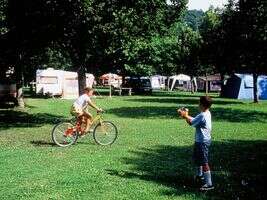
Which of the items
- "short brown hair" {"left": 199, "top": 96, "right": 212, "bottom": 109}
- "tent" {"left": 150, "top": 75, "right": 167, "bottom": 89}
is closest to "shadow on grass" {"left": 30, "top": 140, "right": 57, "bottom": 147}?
"short brown hair" {"left": 199, "top": 96, "right": 212, "bottom": 109}

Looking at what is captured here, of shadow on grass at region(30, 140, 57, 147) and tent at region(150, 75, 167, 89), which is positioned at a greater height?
tent at region(150, 75, 167, 89)

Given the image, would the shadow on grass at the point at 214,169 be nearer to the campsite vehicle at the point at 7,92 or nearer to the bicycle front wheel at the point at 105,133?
the bicycle front wheel at the point at 105,133

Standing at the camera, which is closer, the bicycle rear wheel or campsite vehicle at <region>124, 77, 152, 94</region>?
the bicycle rear wheel

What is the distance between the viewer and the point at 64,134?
16.3m

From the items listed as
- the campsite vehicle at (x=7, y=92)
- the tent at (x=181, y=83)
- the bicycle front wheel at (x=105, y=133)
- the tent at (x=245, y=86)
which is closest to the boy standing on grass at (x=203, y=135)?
the bicycle front wheel at (x=105, y=133)

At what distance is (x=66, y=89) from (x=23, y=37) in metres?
30.7

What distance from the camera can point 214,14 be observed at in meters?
69.9

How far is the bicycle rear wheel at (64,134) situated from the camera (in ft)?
53.4

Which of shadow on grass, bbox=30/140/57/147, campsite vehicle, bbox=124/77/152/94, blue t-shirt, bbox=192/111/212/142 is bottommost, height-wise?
shadow on grass, bbox=30/140/57/147

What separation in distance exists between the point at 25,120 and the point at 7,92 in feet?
40.0

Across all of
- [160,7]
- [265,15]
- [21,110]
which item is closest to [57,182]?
[160,7]

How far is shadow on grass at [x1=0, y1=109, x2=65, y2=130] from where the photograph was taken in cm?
2320

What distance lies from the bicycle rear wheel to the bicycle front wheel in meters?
0.82

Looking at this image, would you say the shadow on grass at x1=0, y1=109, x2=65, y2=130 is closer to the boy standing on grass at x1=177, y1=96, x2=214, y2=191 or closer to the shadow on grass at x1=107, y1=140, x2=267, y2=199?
the shadow on grass at x1=107, y1=140, x2=267, y2=199
